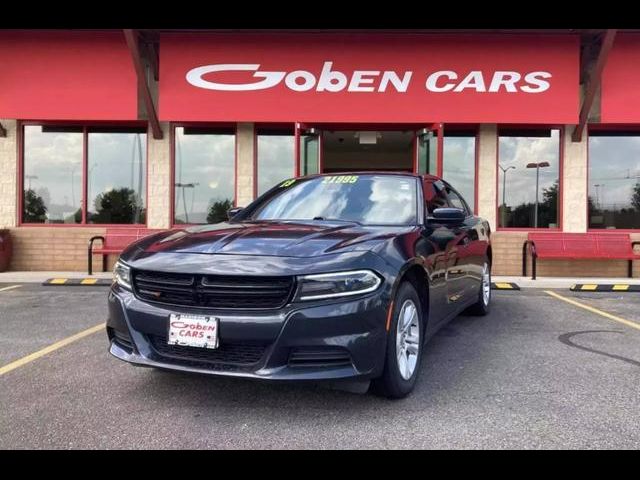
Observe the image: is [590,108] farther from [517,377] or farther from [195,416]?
[195,416]

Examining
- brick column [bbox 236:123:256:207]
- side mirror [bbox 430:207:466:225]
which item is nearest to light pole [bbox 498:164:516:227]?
brick column [bbox 236:123:256:207]

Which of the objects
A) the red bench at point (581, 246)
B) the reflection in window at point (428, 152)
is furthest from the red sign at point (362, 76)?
the red bench at point (581, 246)

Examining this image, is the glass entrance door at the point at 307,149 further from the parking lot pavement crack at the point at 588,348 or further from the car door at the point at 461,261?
the parking lot pavement crack at the point at 588,348

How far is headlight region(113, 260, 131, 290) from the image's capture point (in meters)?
3.27

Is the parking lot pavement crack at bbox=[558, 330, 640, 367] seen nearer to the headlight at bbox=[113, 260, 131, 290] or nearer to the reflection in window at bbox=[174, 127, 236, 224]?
the headlight at bbox=[113, 260, 131, 290]

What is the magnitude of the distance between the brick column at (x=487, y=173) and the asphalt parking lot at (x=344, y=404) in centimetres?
629

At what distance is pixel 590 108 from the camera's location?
10516 millimetres

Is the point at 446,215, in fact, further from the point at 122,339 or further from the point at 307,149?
the point at 307,149

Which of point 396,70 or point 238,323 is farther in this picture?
point 396,70

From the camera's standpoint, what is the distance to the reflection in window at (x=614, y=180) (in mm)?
11133

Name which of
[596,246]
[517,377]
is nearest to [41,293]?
[517,377]

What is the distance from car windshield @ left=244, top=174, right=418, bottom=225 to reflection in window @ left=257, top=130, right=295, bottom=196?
689cm
